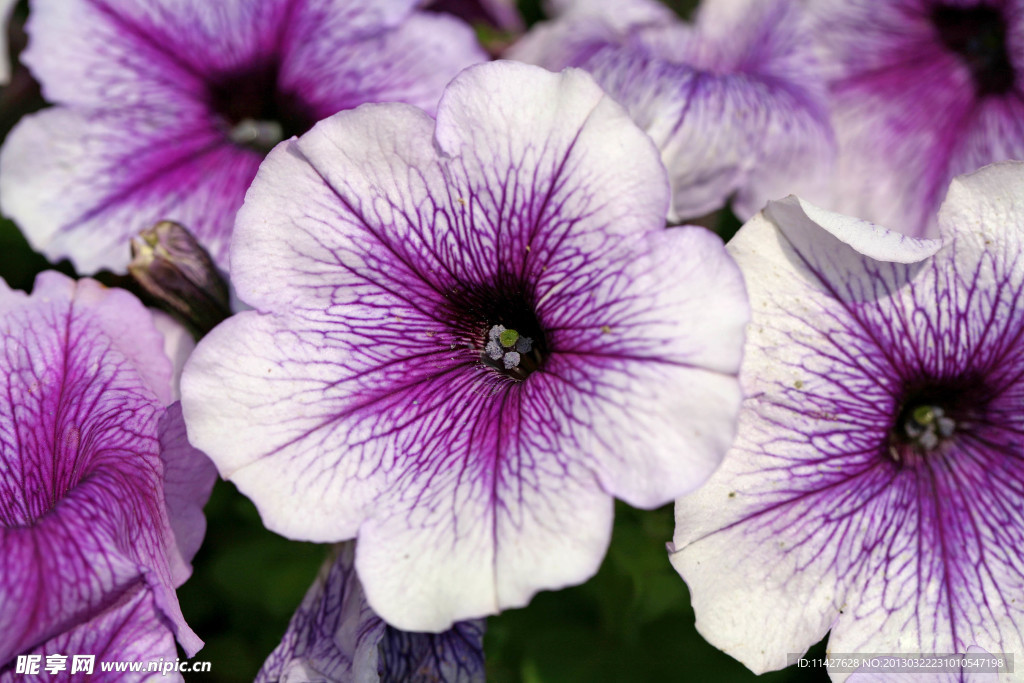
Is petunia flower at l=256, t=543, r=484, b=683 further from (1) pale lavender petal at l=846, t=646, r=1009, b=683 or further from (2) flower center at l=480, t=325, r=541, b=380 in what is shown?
(1) pale lavender petal at l=846, t=646, r=1009, b=683

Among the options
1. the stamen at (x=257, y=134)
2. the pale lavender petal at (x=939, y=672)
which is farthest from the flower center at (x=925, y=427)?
the stamen at (x=257, y=134)

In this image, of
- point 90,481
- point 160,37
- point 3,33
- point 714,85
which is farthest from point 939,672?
point 3,33

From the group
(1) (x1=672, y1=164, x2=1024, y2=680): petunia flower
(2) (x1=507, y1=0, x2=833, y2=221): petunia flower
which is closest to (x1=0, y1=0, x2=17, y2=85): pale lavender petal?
(2) (x1=507, y1=0, x2=833, y2=221): petunia flower

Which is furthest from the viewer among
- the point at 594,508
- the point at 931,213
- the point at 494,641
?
the point at 931,213

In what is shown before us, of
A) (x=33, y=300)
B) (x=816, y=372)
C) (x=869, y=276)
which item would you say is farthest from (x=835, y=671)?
(x=33, y=300)

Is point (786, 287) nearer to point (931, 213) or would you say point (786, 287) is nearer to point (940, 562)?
point (940, 562)

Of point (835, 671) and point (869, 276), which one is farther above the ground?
point (869, 276)
